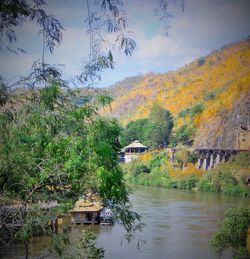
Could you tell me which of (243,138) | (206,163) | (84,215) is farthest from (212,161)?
(84,215)

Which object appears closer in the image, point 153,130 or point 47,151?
point 47,151

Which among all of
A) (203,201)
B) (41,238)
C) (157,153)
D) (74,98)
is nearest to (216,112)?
(157,153)

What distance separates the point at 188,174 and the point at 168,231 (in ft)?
66.4

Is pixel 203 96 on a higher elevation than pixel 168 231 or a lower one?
higher

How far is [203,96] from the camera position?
60656 millimetres

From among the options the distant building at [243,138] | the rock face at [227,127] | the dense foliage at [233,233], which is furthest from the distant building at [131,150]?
the dense foliage at [233,233]

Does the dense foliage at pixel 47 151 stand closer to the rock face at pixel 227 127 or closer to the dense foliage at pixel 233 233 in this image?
the dense foliage at pixel 233 233

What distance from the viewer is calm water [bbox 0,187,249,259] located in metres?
14.1

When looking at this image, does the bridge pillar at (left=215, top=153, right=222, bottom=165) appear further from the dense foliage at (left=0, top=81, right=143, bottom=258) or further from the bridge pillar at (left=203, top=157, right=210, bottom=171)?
the dense foliage at (left=0, top=81, right=143, bottom=258)

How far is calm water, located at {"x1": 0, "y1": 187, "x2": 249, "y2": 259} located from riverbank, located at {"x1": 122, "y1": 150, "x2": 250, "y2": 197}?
3.43 meters

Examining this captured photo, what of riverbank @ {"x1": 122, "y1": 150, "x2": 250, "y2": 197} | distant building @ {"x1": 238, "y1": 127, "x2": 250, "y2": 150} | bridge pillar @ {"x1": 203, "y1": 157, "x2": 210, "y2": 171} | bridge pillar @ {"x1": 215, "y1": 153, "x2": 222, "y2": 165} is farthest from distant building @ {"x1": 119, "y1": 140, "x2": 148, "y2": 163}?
distant building @ {"x1": 238, "y1": 127, "x2": 250, "y2": 150}

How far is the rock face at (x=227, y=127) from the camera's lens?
39000mm

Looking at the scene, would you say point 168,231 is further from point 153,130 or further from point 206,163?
point 153,130

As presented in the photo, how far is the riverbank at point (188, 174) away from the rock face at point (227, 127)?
3.17 m
